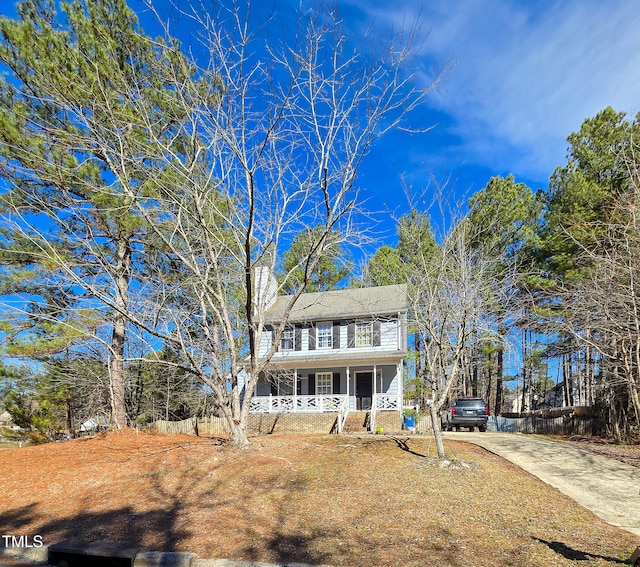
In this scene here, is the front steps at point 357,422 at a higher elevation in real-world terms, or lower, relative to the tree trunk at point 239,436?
lower

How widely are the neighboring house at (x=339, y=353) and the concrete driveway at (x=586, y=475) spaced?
6.48 m

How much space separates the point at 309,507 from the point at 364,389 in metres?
12.8

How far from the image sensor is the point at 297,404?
16.8 meters

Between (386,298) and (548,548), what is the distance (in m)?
14.9

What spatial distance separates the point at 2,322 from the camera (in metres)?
11.7

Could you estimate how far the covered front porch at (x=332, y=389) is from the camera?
53.5 feet

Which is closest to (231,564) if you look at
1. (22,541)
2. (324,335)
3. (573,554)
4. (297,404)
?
(22,541)

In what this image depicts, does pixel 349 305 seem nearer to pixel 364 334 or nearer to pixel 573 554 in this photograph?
pixel 364 334

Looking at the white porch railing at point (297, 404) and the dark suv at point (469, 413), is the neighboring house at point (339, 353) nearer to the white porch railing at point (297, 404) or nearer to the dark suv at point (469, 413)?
the white porch railing at point (297, 404)

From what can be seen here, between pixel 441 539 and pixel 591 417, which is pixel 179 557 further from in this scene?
pixel 591 417

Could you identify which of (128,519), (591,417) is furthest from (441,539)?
(591,417)

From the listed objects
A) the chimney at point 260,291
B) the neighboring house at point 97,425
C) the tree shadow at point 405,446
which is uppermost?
the chimney at point 260,291

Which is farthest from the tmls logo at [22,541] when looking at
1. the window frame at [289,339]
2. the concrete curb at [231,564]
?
the window frame at [289,339]

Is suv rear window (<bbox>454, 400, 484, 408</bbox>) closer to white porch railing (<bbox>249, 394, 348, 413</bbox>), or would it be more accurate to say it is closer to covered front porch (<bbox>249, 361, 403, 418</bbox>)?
covered front porch (<bbox>249, 361, 403, 418</bbox>)
